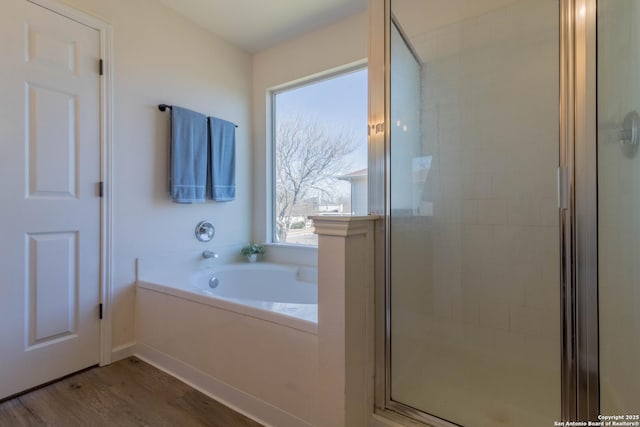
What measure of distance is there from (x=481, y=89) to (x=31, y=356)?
2823mm

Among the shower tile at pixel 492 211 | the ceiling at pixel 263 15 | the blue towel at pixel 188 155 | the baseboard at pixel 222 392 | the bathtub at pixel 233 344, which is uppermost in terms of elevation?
the ceiling at pixel 263 15

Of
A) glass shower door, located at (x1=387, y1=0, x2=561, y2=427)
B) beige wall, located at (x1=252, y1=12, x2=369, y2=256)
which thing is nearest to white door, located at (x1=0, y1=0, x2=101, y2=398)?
beige wall, located at (x1=252, y1=12, x2=369, y2=256)

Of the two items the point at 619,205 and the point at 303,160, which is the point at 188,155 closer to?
the point at 303,160

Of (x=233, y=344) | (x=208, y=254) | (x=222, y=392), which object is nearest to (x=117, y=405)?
(x=222, y=392)

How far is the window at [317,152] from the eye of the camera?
2.45 meters

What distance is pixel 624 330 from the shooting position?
1.11 meters

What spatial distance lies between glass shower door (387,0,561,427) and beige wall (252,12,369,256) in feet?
2.14

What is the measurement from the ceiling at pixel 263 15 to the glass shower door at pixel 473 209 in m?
0.75

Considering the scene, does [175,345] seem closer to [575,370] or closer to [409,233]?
[409,233]

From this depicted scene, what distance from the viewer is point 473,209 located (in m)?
1.80

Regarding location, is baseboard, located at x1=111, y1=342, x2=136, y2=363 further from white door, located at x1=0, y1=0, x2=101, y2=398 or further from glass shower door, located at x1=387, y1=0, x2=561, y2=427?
glass shower door, located at x1=387, y1=0, x2=561, y2=427

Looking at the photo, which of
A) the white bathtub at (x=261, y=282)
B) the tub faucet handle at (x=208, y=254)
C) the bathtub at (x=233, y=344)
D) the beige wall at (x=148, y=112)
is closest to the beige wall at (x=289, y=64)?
the white bathtub at (x=261, y=282)

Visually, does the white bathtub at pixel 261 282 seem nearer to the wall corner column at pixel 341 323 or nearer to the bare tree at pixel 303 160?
the bare tree at pixel 303 160

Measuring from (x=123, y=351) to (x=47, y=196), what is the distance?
1.05 m
